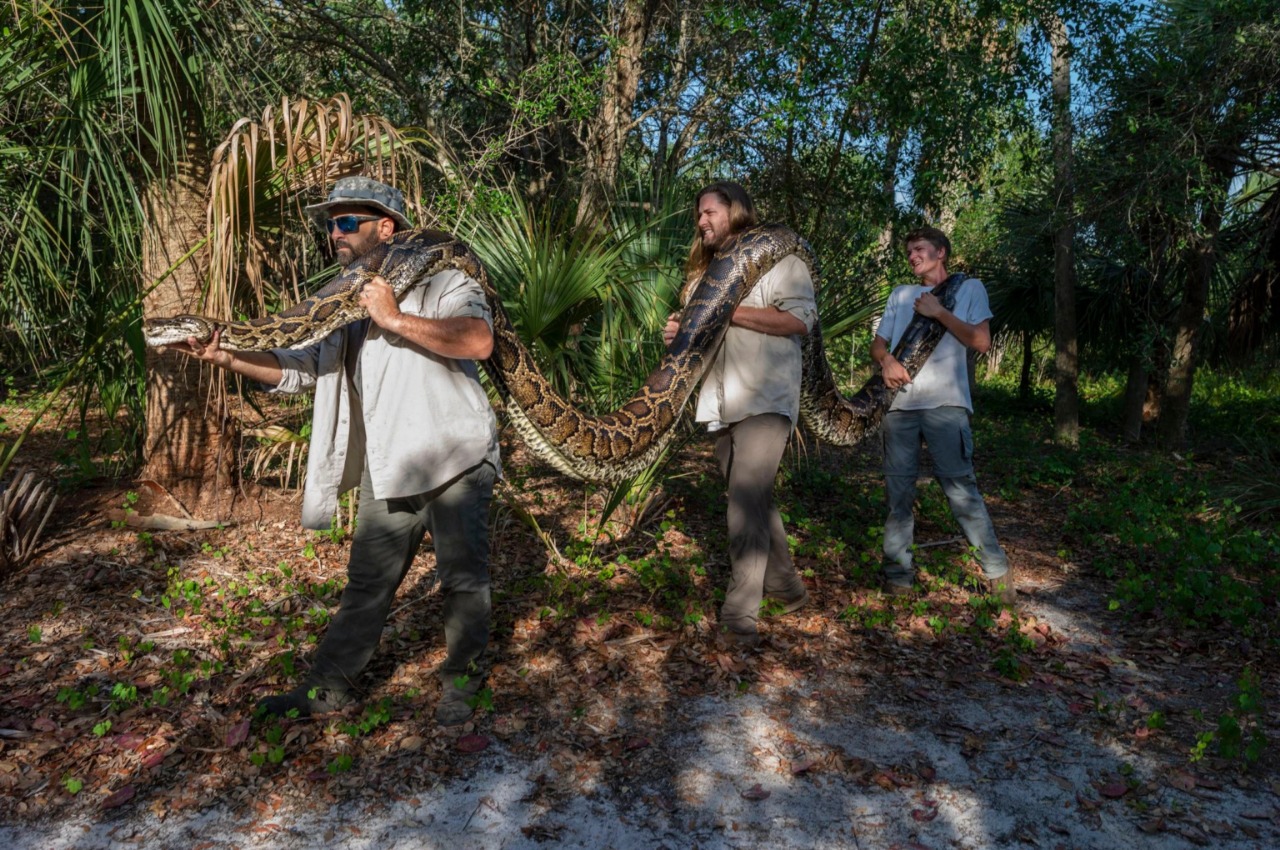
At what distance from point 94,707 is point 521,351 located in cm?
250

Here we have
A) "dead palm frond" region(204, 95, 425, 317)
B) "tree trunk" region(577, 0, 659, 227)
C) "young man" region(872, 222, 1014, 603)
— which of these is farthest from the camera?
"tree trunk" region(577, 0, 659, 227)

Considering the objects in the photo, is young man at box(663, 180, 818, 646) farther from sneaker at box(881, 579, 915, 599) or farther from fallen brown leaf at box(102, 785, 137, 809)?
fallen brown leaf at box(102, 785, 137, 809)

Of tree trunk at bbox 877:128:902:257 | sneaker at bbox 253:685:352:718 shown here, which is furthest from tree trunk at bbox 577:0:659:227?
sneaker at bbox 253:685:352:718

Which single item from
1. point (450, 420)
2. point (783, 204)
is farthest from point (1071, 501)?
point (450, 420)

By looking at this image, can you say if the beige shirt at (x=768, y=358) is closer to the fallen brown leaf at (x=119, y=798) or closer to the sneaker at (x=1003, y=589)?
the sneaker at (x=1003, y=589)

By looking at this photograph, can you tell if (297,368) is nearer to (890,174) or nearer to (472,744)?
(472,744)

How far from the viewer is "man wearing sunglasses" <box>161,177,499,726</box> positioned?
389 centimetres

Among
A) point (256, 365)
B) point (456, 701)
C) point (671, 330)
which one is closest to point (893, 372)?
point (671, 330)

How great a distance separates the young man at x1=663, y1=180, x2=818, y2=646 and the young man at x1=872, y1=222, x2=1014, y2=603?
103cm

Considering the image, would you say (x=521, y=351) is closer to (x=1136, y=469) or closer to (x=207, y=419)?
(x=207, y=419)

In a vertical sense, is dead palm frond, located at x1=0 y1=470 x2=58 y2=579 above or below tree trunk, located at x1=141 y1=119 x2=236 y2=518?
below

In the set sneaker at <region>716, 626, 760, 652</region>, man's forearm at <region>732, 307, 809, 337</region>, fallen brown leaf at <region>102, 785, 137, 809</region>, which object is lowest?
fallen brown leaf at <region>102, 785, 137, 809</region>

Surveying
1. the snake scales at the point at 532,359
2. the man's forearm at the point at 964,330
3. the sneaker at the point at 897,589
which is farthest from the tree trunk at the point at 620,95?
the sneaker at the point at 897,589

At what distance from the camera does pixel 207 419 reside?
252 inches
